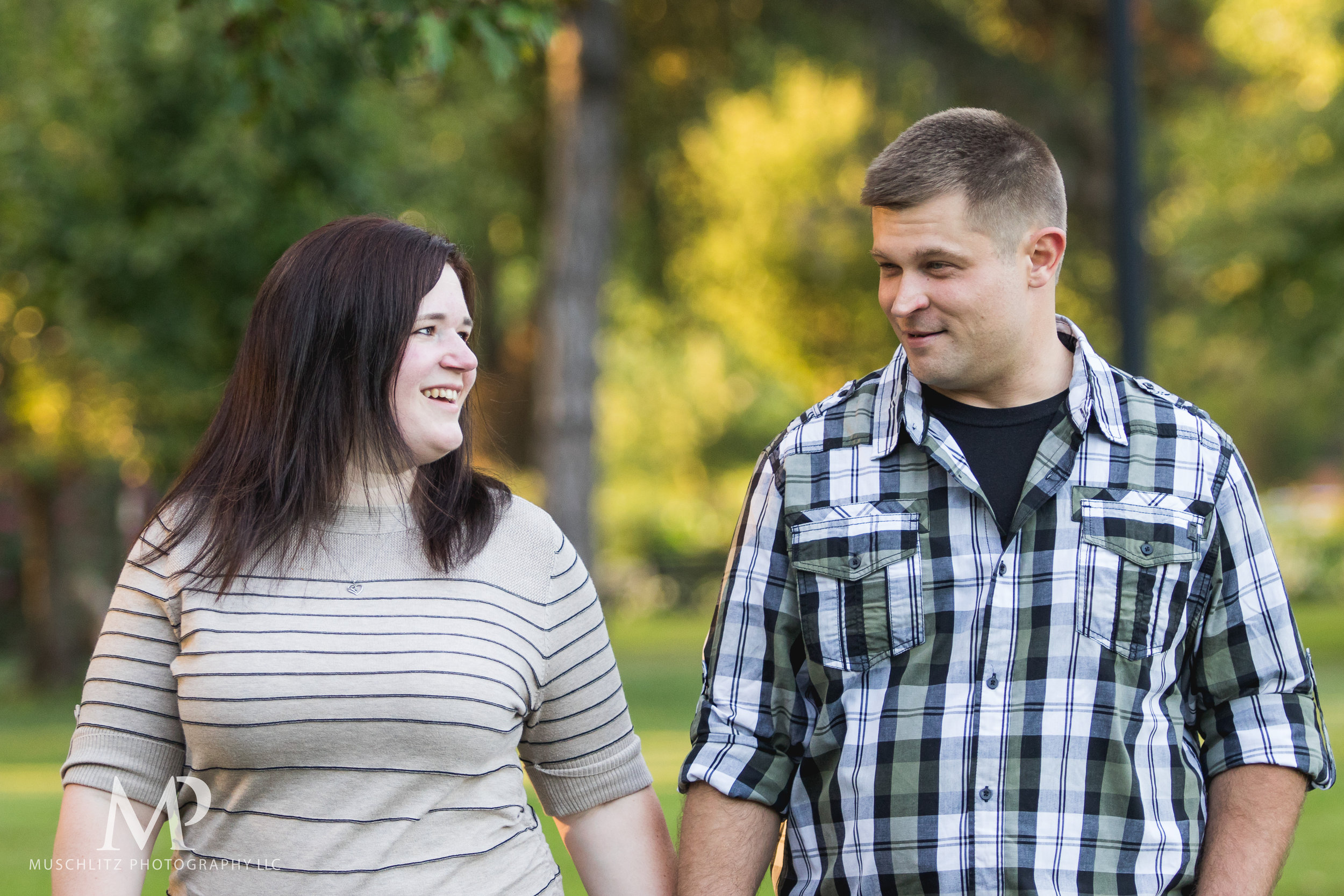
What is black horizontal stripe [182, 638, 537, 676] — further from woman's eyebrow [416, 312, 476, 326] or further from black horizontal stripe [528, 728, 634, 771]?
woman's eyebrow [416, 312, 476, 326]

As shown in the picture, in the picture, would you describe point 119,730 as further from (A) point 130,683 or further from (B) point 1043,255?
(B) point 1043,255

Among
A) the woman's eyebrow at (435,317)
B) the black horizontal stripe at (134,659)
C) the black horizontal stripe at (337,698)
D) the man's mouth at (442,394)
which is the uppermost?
the woman's eyebrow at (435,317)

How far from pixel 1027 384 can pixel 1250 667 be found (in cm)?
61

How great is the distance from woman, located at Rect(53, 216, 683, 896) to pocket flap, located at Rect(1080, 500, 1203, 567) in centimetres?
89

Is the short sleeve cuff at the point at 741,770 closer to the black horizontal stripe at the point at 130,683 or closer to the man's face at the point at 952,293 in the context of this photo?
the man's face at the point at 952,293

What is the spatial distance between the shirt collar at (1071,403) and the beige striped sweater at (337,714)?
71 cm

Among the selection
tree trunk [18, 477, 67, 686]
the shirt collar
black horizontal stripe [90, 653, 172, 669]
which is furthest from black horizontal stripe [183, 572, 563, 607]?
tree trunk [18, 477, 67, 686]

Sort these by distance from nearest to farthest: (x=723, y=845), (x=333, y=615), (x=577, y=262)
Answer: (x=333, y=615) → (x=723, y=845) → (x=577, y=262)

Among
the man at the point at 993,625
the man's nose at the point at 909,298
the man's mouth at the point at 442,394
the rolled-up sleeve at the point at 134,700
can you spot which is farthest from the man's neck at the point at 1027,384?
the rolled-up sleeve at the point at 134,700

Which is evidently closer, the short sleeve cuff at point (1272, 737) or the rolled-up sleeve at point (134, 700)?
the rolled-up sleeve at point (134, 700)

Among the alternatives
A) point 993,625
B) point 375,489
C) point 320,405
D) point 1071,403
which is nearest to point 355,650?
point 375,489

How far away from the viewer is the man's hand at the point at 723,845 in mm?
2541

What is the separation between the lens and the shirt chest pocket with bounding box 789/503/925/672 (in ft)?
8.14

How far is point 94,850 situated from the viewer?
229 centimetres
